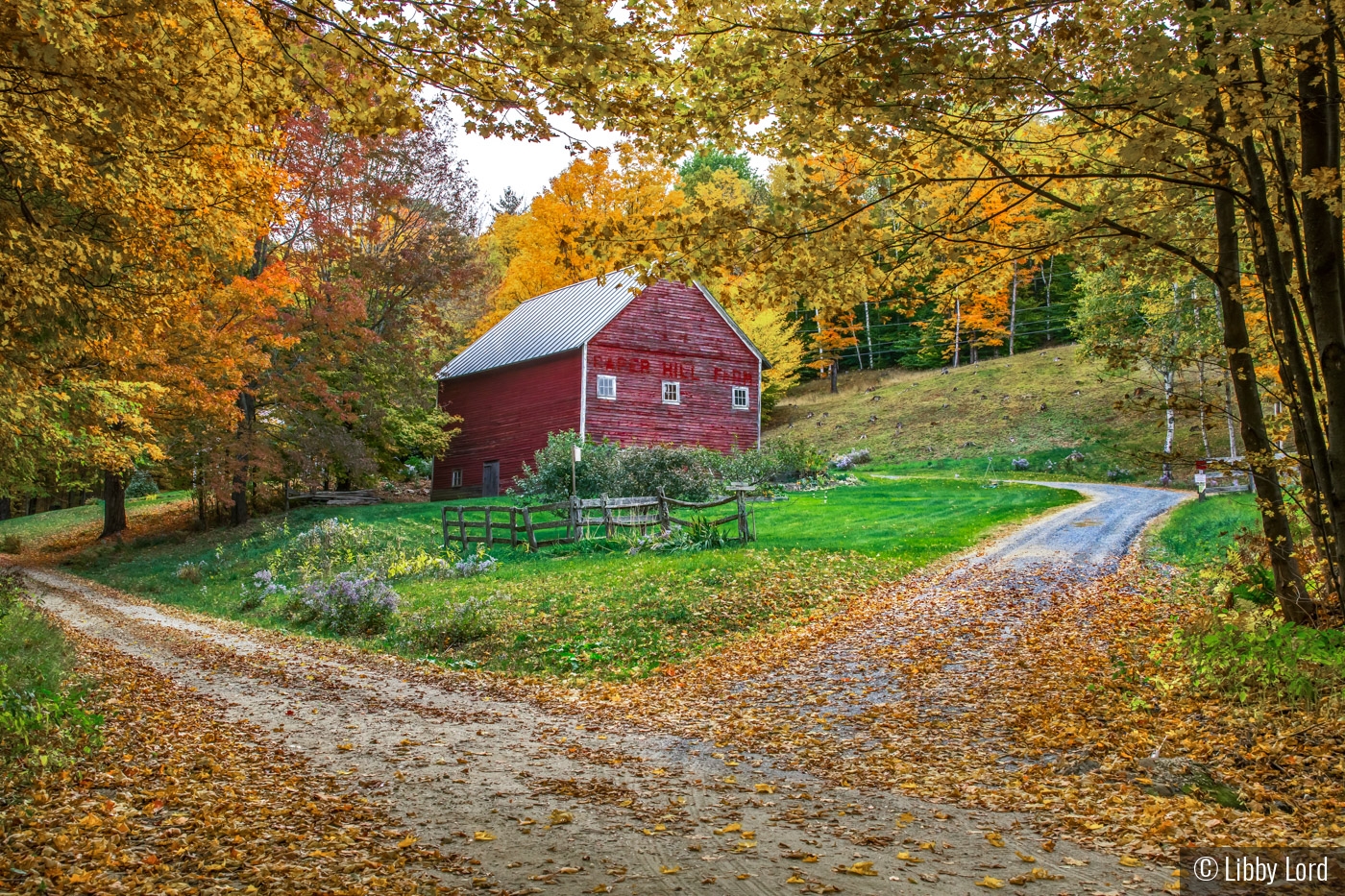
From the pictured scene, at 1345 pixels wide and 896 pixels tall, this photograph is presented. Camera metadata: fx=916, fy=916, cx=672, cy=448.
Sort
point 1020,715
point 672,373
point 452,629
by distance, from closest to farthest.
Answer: point 1020,715 < point 452,629 < point 672,373

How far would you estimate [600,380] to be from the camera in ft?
105

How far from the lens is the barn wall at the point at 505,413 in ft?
106

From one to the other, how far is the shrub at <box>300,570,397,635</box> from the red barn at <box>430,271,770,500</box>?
1679 cm

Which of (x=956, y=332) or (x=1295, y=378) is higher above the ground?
(x=956, y=332)

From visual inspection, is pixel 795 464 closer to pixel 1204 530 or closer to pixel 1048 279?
pixel 1204 530

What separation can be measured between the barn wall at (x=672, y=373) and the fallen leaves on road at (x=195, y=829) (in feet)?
82.3

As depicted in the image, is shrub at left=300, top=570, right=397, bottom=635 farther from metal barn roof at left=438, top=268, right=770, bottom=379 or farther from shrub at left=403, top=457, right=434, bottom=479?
shrub at left=403, top=457, right=434, bottom=479

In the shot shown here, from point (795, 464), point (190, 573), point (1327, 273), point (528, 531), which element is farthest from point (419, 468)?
point (1327, 273)

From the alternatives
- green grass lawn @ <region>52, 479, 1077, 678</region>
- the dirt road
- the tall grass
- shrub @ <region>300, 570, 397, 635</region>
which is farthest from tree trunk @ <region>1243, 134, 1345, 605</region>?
shrub @ <region>300, 570, 397, 635</region>

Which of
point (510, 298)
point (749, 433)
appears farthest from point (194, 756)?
point (510, 298)

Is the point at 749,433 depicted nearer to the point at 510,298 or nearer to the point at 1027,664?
the point at 510,298

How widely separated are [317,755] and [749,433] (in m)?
29.5

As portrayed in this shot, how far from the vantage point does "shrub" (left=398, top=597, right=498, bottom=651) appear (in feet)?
41.2

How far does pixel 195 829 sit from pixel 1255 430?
27.3ft
